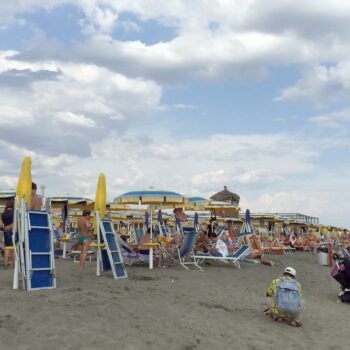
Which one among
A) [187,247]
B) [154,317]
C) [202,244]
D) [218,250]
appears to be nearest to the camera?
[154,317]

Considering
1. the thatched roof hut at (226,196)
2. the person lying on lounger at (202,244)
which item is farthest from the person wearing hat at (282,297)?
the thatched roof hut at (226,196)

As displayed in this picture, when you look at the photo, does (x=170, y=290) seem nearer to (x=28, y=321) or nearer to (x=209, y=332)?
(x=209, y=332)

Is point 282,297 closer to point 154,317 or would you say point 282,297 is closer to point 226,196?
point 154,317

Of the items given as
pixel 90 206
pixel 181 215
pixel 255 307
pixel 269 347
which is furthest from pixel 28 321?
pixel 90 206

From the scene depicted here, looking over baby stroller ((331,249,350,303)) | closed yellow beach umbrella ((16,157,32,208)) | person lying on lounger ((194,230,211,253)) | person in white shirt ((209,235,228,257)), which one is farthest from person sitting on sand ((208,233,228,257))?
closed yellow beach umbrella ((16,157,32,208))

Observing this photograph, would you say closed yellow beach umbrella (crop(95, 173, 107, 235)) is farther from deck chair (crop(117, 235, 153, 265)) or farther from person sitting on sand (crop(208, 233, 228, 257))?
person sitting on sand (crop(208, 233, 228, 257))

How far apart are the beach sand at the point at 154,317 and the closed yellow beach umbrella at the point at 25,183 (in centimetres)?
132

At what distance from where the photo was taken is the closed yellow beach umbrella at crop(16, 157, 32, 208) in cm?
649

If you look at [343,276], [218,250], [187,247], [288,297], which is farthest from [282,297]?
[218,250]

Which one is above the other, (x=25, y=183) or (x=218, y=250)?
(x=25, y=183)

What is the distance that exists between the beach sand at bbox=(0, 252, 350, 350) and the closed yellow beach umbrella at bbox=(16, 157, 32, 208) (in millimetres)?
1323

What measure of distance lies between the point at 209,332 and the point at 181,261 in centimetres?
574

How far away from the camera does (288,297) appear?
574cm

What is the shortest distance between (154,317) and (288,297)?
178cm
